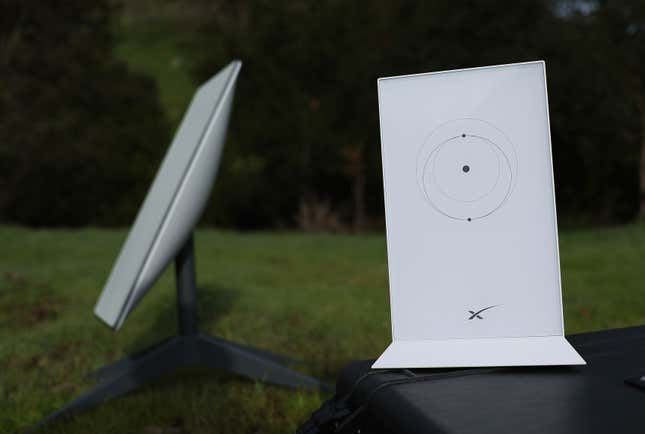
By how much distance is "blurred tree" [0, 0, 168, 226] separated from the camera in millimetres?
10328

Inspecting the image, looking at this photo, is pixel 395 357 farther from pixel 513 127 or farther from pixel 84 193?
pixel 84 193

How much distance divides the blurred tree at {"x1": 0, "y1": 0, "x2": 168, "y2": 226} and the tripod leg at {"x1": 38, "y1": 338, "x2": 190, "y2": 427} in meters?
9.17

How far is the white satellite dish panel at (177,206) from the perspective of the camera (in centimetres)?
166

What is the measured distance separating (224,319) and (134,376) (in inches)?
50.6

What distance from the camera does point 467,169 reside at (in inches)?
46.8

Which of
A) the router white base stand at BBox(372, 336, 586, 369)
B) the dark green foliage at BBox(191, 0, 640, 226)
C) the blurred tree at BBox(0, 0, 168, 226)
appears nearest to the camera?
the router white base stand at BBox(372, 336, 586, 369)

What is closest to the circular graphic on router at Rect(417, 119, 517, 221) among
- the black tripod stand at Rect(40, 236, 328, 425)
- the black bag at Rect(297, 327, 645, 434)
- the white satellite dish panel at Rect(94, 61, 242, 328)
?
the black bag at Rect(297, 327, 645, 434)

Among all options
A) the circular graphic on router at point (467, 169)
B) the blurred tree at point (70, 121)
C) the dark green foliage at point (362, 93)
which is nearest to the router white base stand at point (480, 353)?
the circular graphic on router at point (467, 169)

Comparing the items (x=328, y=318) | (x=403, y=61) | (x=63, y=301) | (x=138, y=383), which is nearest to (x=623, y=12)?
(x=403, y=61)

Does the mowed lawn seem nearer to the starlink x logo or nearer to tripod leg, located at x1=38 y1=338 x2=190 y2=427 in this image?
tripod leg, located at x1=38 y1=338 x2=190 y2=427

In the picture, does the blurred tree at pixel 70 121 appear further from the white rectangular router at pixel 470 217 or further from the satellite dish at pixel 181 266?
the white rectangular router at pixel 470 217

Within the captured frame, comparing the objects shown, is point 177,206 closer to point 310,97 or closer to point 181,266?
point 181,266

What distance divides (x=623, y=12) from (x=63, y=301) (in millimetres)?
8383

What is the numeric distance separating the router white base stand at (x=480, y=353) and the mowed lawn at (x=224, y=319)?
0.79 m
